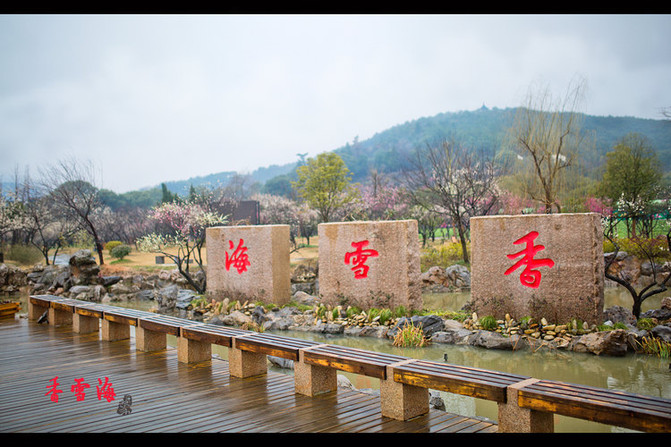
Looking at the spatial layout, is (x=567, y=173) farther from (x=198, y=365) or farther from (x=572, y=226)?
(x=198, y=365)

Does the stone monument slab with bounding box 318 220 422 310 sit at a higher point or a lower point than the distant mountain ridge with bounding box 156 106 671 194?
lower

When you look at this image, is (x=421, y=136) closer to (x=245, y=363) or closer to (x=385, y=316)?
(x=385, y=316)

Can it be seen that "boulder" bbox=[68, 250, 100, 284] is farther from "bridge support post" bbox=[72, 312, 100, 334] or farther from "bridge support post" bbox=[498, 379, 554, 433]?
"bridge support post" bbox=[498, 379, 554, 433]

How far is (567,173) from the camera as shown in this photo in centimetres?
1708

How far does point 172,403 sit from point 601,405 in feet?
10.7

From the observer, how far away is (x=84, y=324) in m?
7.70

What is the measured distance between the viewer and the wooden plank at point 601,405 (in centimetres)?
287

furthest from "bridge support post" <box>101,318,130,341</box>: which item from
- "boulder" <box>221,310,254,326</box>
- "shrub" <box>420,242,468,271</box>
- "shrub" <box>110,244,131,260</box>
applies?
"shrub" <box>110,244,131,260</box>

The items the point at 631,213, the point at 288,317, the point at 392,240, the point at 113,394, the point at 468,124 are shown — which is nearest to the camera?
the point at 113,394

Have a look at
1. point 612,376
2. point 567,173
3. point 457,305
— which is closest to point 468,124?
point 567,173

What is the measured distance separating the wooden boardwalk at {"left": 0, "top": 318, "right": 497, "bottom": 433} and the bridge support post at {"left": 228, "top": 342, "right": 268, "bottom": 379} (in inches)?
3.4

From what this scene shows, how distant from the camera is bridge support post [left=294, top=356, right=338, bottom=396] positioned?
4.50 meters

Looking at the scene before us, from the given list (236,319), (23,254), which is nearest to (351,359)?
(236,319)
